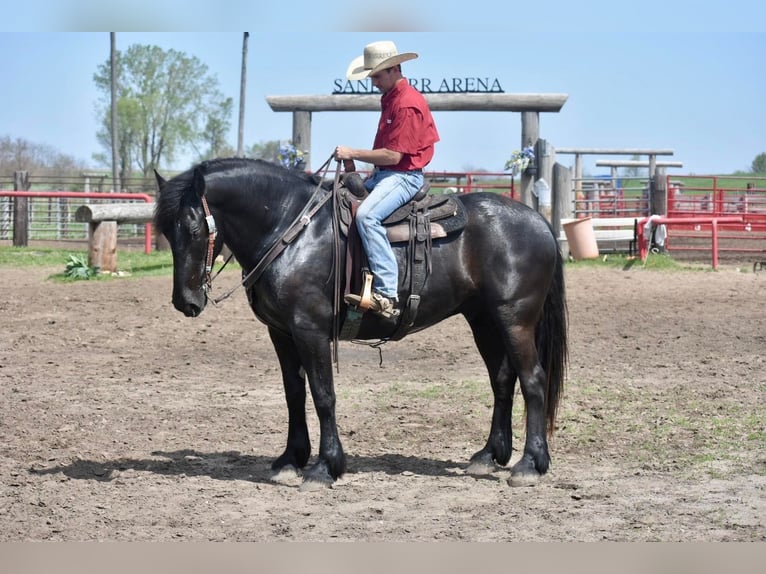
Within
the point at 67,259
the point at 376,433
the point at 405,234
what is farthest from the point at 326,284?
the point at 67,259

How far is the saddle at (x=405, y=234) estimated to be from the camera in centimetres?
600

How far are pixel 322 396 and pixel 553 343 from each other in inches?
62.5

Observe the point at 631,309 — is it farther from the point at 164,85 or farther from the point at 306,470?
the point at 164,85

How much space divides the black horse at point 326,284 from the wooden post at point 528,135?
1235cm

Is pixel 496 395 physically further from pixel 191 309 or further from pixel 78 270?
pixel 78 270

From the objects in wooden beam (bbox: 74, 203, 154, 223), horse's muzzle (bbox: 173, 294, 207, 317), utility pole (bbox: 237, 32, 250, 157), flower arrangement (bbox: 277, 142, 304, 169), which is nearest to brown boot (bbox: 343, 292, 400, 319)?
horse's muzzle (bbox: 173, 294, 207, 317)

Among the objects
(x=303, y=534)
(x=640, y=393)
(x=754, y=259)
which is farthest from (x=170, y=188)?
(x=754, y=259)

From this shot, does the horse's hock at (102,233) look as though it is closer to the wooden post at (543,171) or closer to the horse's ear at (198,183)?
the wooden post at (543,171)

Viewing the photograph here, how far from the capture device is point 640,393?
8250mm

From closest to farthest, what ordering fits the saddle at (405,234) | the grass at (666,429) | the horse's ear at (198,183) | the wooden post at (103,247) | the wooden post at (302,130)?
1. the horse's ear at (198,183)
2. the saddle at (405,234)
3. the grass at (666,429)
4. the wooden post at (103,247)
5. the wooden post at (302,130)

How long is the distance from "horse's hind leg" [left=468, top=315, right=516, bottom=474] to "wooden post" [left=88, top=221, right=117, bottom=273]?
10344 mm

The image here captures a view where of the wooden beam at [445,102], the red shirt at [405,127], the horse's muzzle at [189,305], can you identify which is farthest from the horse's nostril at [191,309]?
the wooden beam at [445,102]

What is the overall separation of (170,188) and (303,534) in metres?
2.30

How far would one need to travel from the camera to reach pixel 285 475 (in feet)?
19.8
